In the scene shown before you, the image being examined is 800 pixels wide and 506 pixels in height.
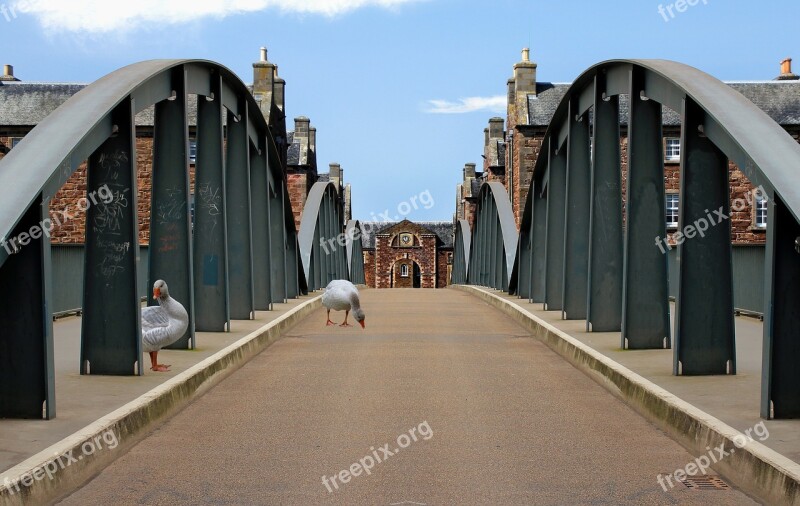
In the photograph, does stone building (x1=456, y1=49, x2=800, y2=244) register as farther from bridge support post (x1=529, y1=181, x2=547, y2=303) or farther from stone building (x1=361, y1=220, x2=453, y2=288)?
stone building (x1=361, y1=220, x2=453, y2=288)

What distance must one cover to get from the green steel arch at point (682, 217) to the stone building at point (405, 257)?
8243 centimetres

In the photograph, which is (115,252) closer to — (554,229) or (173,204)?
(173,204)

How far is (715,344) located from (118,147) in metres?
5.65

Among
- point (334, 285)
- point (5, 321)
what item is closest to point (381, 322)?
point (334, 285)

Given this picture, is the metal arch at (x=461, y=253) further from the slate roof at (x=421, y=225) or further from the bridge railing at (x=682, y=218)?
the slate roof at (x=421, y=225)

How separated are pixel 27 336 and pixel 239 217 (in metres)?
9.07

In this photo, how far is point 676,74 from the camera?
1009 centimetres

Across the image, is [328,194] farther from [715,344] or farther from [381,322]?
[715,344]

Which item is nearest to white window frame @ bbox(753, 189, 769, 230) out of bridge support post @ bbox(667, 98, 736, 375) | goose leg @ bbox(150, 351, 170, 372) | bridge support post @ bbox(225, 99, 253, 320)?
bridge support post @ bbox(225, 99, 253, 320)

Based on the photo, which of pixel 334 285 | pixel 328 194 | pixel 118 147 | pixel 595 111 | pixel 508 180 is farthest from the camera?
pixel 508 180

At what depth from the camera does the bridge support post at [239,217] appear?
54.1 feet

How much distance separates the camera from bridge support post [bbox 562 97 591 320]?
16641mm

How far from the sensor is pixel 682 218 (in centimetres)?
978

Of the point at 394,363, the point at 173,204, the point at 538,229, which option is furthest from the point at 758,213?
the point at 173,204
